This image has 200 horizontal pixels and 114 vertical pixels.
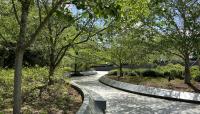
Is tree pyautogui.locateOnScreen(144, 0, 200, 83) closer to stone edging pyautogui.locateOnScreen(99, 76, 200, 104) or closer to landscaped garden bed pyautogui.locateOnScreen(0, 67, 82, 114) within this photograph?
stone edging pyautogui.locateOnScreen(99, 76, 200, 104)

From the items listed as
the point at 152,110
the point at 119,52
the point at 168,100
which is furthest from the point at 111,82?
the point at 152,110

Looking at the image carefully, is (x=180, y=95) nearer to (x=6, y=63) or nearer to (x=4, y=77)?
(x=4, y=77)

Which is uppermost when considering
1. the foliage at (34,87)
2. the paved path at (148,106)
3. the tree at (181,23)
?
the tree at (181,23)

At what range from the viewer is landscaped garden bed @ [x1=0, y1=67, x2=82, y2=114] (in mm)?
11375

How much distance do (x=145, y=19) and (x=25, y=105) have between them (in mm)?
10604

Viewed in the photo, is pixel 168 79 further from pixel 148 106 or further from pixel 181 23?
pixel 148 106

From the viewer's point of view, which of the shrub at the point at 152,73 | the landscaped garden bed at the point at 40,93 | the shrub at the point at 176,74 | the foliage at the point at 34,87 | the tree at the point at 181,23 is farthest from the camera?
the shrub at the point at 152,73

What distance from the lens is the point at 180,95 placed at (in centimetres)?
1766

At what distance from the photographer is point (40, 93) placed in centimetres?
1323

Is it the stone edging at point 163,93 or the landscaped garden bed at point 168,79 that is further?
the landscaped garden bed at point 168,79

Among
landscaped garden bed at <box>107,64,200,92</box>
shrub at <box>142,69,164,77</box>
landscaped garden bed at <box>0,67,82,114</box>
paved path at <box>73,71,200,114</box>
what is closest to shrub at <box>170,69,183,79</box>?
landscaped garden bed at <box>107,64,200,92</box>

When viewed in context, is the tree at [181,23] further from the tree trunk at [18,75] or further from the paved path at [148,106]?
the tree trunk at [18,75]

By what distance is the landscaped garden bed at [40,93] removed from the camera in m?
11.4

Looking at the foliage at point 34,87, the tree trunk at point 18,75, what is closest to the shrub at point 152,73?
the foliage at point 34,87
